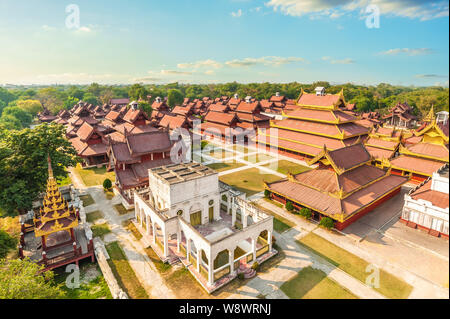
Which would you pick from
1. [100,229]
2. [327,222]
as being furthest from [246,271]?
[100,229]

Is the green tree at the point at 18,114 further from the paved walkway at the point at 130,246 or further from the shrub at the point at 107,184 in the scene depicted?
the shrub at the point at 107,184

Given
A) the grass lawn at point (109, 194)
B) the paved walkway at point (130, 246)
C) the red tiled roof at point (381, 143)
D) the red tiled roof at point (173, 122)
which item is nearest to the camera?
the paved walkway at point (130, 246)

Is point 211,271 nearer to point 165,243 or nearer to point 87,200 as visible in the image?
point 165,243

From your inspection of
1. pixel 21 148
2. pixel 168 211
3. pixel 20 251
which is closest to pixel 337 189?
pixel 168 211

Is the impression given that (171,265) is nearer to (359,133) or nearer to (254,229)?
(254,229)

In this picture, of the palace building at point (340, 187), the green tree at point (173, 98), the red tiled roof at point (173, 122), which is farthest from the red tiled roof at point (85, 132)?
the green tree at point (173, 98)
